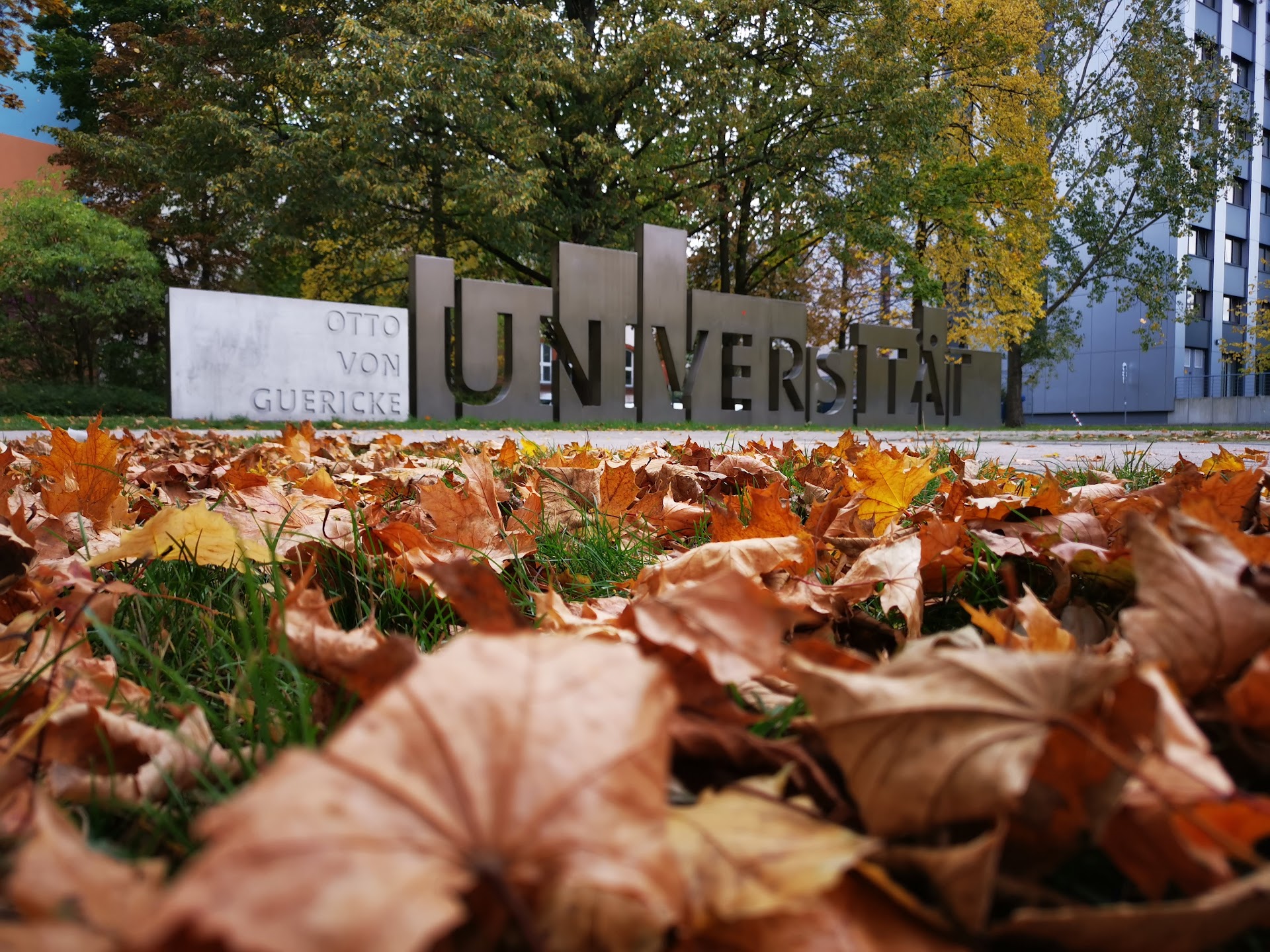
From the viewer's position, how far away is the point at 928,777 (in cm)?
56

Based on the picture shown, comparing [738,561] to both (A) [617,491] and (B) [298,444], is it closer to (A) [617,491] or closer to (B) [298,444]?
(A) [617,491]

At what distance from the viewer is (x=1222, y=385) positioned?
3503 cm

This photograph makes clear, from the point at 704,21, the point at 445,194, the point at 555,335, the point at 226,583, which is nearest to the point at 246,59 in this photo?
the point at 445,194

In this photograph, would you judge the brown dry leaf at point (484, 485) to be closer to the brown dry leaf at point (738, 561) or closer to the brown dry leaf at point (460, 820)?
the brown dry leaf at point (738, 561)

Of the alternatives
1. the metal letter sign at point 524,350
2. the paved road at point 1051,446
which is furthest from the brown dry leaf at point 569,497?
the metal letter sign at point 524,350

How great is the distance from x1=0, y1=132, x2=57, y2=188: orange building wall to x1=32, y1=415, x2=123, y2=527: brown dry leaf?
31.7 metres

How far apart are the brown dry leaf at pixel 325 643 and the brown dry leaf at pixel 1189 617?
65 cm

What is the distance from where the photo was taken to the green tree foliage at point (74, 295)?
796 inches

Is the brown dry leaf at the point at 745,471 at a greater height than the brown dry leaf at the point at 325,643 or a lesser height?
greater

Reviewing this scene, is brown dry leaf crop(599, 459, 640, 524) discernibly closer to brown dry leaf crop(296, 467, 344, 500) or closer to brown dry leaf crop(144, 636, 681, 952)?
brown dry leaf crop(296, 467, 344, 500)

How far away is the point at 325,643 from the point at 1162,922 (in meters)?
0.82

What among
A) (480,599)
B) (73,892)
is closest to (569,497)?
(480,599)

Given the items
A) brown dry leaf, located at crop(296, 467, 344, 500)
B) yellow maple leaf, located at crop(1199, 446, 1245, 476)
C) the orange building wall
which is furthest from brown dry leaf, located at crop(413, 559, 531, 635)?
the orange building wall

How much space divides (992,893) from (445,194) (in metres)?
20.7
